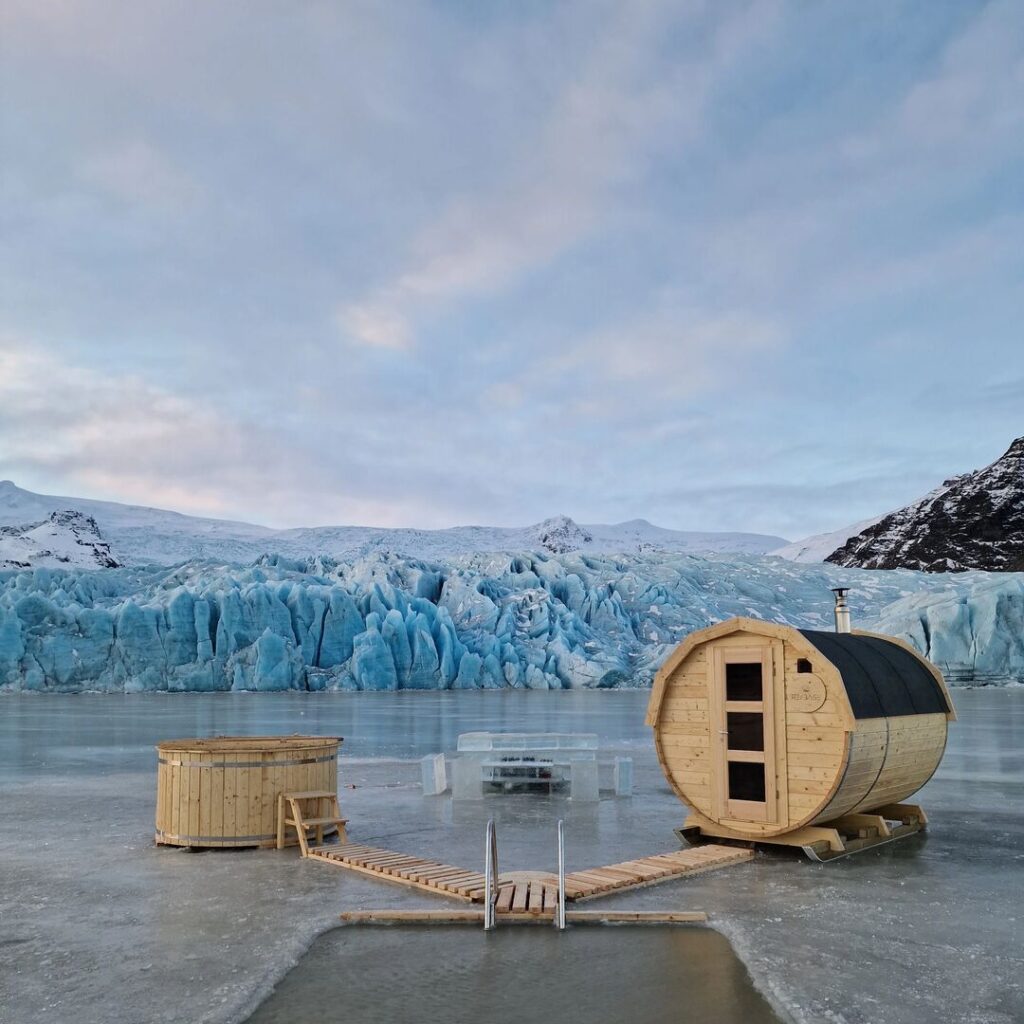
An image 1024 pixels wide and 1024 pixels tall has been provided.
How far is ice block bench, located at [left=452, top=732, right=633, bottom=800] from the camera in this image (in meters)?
15.0

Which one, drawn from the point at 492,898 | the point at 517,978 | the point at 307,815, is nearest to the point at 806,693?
the point at 492,898

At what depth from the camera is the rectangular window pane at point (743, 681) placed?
453 inches

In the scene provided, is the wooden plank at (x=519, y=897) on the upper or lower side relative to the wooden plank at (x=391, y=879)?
upper

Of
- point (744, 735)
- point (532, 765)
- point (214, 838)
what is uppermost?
point (744, 735)

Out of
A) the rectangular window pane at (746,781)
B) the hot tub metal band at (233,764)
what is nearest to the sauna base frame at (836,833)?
the rectangular window pane at (746,781)

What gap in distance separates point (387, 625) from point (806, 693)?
176ft

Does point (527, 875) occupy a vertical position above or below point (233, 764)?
below

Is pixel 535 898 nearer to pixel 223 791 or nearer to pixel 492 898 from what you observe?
pixel 492 898

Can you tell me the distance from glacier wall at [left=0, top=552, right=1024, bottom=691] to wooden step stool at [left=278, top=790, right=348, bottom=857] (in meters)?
50.4

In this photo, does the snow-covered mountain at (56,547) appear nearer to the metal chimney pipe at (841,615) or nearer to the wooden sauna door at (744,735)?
the metal chimney pipe at (841,615)

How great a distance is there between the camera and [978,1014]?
5.63 meters

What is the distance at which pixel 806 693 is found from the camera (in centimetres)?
1048

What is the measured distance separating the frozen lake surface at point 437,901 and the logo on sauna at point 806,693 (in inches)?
65.3

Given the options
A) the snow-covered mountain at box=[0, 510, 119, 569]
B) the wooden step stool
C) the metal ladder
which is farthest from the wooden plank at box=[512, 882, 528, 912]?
the snow-covered mountain at box=[0, 510, 119, 569]
